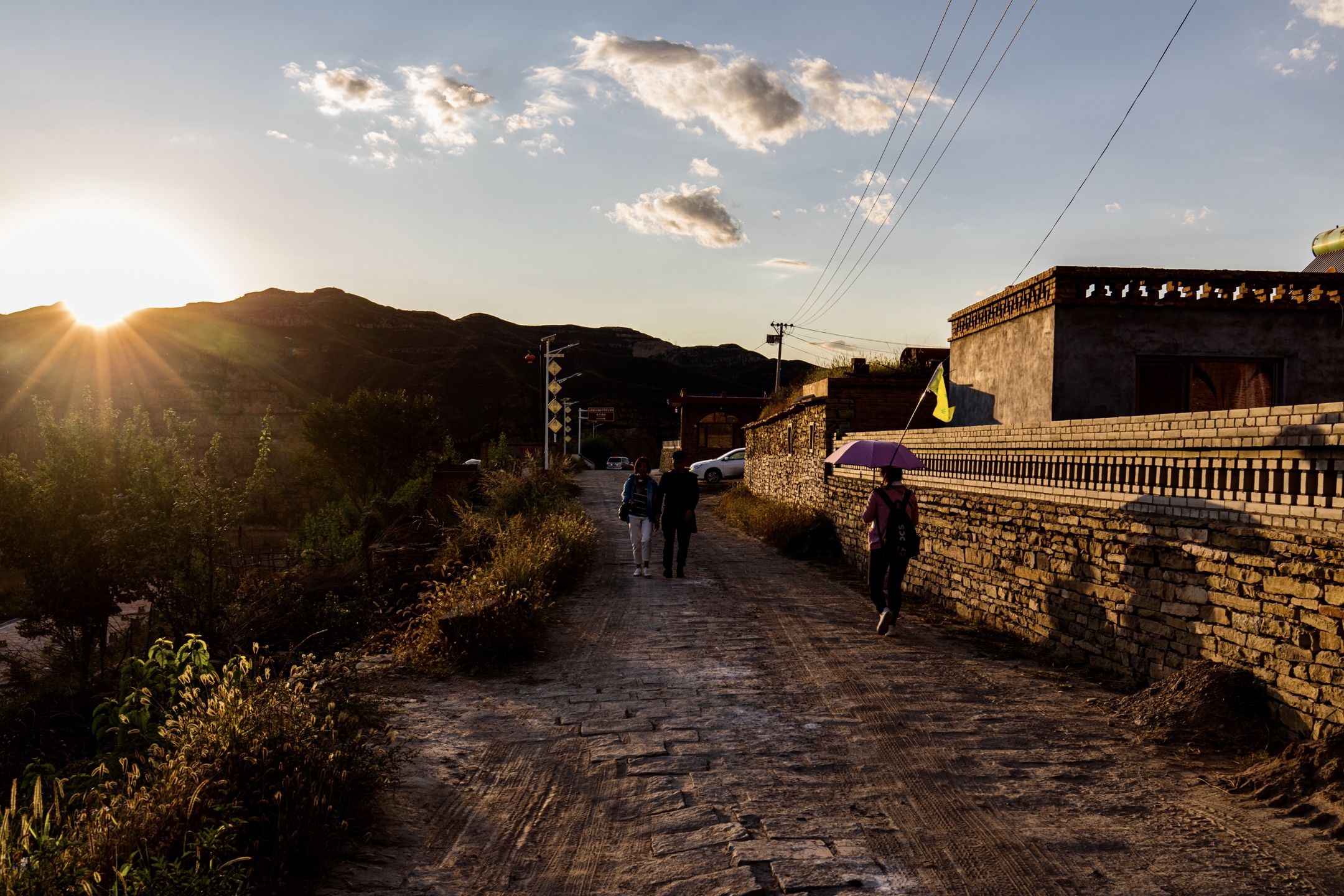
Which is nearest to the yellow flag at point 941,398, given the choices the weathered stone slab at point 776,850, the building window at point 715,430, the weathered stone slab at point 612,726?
the weathered stone slab at point 612,726

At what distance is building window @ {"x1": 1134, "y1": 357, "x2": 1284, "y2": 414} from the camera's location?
1327 centimetres

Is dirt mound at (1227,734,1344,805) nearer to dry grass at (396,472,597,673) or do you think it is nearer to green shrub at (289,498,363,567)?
dry grass at (396,472,597,673)

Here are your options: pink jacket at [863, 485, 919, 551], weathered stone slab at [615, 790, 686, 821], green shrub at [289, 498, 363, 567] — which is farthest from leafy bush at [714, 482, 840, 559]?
weathered stone slab at [615, 790, 686, 821]

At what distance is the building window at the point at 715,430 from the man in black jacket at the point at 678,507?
3281 cm

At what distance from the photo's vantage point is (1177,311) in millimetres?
13133

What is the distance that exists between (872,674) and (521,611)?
146 inches

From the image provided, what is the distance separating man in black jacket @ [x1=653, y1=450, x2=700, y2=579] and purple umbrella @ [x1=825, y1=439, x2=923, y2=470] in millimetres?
2701

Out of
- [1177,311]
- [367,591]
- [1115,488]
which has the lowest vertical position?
[367,591]

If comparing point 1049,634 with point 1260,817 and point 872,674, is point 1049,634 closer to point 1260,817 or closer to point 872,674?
point 872,674

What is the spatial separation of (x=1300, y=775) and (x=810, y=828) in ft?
9.19

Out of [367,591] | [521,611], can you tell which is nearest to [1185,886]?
[521,611]

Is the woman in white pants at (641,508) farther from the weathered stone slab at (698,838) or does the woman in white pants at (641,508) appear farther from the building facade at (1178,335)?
the weathered stone slab at (698,838)

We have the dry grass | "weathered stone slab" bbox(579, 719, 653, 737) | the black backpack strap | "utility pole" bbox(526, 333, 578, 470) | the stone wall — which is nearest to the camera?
the stone wall

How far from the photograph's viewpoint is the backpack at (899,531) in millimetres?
9164
